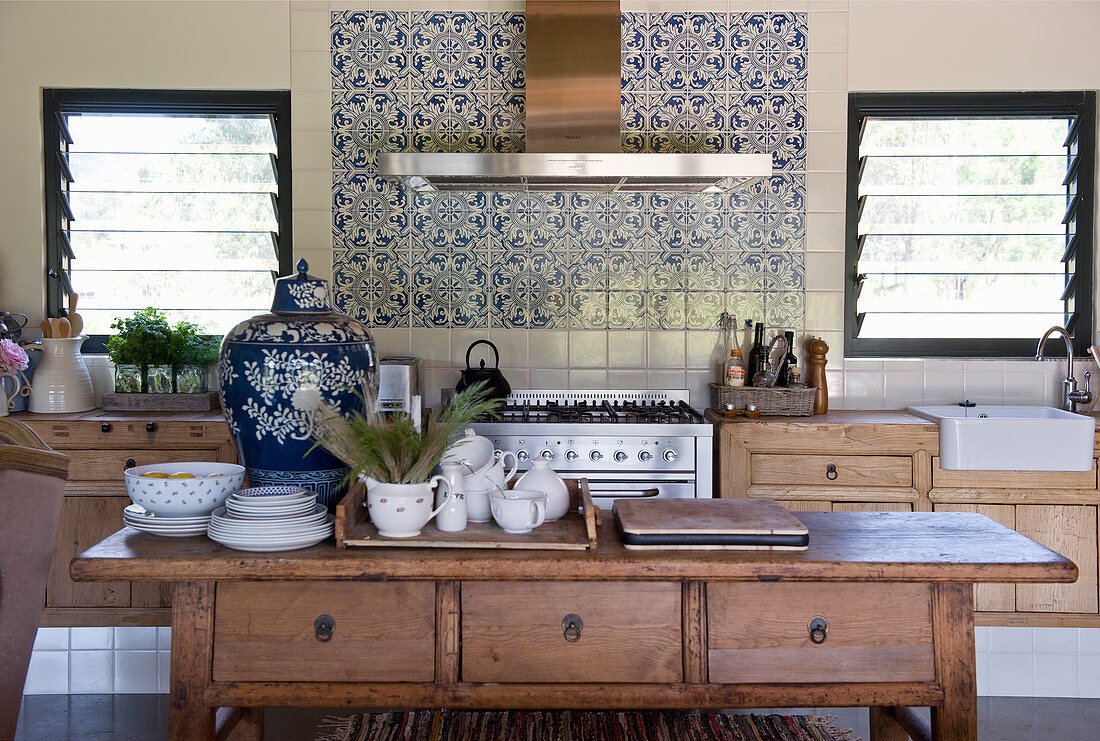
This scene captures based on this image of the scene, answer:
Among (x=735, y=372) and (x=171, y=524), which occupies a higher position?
(x=735, y=372)

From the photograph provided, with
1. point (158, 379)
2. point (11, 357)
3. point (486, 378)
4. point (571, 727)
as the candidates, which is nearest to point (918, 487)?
point (571, 727)

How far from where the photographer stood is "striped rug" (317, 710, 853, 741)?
3.02m

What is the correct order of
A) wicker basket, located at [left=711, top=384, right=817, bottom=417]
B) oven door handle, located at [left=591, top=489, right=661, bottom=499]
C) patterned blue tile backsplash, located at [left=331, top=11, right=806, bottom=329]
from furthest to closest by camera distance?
patterned blue tile backsplash, located at [left=331, top=11, right=806, bottom=329] < wicker basket, located at [left=711, top=384, right=817, bottom=417] < oven door handle, located at [left=591, top=489, right=661, bottom=499]

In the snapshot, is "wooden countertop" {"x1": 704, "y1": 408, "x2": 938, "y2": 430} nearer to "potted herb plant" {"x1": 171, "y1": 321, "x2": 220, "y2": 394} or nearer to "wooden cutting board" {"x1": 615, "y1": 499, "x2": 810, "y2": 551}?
"wooden cutting board" {"x1": 615, "y1": 499, "x2": 810, "y2": 551}

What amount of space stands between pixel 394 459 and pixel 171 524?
487 millimetres

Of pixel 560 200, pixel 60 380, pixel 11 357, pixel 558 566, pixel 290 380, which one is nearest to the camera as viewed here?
pixel 558 566

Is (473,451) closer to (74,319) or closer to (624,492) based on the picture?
(624,492)

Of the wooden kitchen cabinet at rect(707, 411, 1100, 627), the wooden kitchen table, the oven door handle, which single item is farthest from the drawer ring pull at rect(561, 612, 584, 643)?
the wooden kitchen cabinet at rect(707, 411, 1100, 627)

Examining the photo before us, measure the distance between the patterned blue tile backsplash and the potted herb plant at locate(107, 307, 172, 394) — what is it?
2.61 ft

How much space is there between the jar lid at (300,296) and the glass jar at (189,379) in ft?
6.64

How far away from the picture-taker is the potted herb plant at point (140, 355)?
3744 millimetres

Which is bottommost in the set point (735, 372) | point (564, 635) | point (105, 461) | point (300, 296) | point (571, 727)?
point (571, 727)

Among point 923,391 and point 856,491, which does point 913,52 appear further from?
point 856,491

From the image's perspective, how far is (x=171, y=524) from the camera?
180cm
